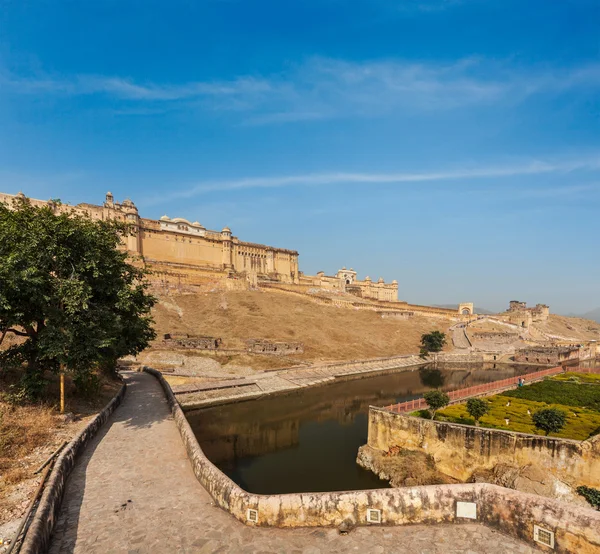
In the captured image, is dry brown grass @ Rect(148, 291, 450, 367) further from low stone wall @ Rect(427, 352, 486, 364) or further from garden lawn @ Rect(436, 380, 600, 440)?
garden lawn @ Rect(436, 380, 600, 440)

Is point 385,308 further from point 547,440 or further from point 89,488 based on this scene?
point 89,488

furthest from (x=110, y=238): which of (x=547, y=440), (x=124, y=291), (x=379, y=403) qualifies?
(x=379, y=403)

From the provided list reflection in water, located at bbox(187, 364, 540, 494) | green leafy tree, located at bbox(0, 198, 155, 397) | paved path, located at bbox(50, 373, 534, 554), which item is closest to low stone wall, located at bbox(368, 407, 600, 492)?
reflection in water, located at bbox(187, 364, 540, 494)

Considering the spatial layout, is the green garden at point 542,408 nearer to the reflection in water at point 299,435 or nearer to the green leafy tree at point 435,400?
the green leafy tree at point 435,400

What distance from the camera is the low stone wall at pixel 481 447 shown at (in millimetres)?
14523

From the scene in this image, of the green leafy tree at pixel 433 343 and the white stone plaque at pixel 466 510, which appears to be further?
the green leafy tree at pixel 433 343

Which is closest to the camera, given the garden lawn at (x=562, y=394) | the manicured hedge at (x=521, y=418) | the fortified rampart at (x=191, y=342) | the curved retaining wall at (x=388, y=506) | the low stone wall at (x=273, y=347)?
the curved retaining wall at (x=388, y=506)

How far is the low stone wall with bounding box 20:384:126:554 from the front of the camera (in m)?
6.11

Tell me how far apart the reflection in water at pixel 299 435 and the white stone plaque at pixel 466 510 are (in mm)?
10772

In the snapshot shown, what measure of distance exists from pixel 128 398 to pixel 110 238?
29.9ft

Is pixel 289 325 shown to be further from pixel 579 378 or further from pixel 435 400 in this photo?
pixel 435 400

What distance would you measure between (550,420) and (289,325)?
1753 inches

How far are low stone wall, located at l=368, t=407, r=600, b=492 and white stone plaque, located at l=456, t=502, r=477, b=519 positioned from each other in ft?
35.4

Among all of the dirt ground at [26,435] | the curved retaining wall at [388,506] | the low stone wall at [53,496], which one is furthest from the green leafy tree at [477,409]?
the dirt ground at [26,435]
